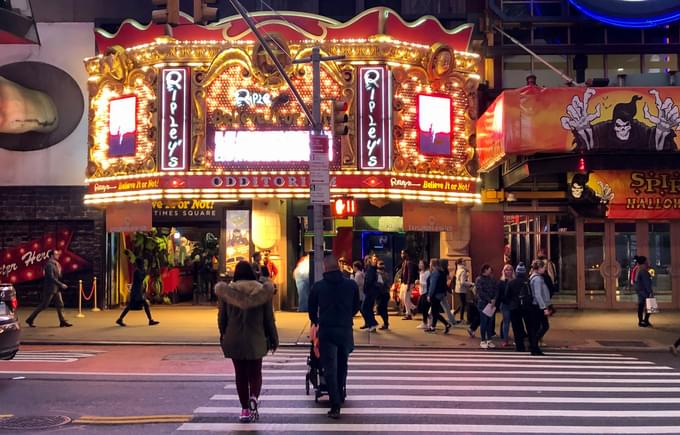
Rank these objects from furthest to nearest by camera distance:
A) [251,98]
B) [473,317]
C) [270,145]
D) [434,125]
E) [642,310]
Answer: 1. [434,125]
2. [251,98]
3. [270,145]
4. [642,310]
5. [473,317]

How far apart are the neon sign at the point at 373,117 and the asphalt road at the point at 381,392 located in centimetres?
734

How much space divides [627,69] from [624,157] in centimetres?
521

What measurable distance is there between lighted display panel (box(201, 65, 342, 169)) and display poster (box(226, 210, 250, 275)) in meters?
3.75

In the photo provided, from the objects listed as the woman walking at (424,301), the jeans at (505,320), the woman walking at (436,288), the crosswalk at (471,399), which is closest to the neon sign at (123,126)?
the woman walking at (424,301)

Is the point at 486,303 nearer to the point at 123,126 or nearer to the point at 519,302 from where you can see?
the point at 519,302

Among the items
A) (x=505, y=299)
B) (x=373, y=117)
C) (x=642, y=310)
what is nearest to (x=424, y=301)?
(x=505, y=299)

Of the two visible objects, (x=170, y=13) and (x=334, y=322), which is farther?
(x=170, y=13)

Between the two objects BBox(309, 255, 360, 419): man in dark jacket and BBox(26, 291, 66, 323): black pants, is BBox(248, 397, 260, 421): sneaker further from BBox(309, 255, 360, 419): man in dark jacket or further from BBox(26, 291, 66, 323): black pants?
BBox(26, 291, 66, 323): black pants

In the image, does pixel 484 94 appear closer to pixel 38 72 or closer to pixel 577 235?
pixel 577 235

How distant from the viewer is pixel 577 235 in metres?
22.6

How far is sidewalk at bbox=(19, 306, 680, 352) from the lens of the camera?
15281 millimetres

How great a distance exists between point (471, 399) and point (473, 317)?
6.98m

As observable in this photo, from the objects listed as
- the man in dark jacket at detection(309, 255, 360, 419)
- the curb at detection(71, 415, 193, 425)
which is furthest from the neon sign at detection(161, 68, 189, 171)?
the curb at detection(71, 415, 193, 425)

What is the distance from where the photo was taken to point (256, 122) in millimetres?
19500
